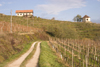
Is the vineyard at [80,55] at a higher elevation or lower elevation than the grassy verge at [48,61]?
lower

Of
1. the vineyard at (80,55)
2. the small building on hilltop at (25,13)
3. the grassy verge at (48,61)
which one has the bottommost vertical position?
the vineyard at (80,55)

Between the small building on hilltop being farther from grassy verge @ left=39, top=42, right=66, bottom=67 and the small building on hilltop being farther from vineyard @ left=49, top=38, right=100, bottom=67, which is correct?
grassy verge @ left=39, top=42, right=66, bottom=67

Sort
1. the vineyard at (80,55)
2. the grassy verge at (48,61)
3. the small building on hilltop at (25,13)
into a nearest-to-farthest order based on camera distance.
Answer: the grassy verge at (48,61) → the vineyard at (80,55) → the small building on hilltop at (25,13)

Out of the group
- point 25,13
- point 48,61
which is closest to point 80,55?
point 48,61

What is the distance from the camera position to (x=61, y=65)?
577 inches

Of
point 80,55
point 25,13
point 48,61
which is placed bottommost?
point 80,55

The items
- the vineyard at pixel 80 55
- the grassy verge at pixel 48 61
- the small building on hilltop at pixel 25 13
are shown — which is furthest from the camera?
the small building on hilltop at pixel 25 13

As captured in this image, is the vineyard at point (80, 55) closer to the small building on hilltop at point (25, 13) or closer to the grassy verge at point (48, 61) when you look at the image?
the grassy verge at point (48, 61)

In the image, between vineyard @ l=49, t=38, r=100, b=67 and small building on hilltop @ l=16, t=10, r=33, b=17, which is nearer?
vineyard @ l=49, t=38, r=100, b=67

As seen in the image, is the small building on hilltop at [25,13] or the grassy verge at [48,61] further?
the small building on hilltop at [25,13]

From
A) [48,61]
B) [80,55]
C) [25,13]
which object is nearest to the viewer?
[48,61]

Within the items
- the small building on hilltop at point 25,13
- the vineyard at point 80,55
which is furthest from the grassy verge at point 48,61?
the small building on hilltop at point 25,13

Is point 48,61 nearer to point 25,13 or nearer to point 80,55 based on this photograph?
point 80,55

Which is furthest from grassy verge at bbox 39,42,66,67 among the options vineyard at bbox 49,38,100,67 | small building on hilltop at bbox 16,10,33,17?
small building on hilltop at bbox 16,10,33,17
